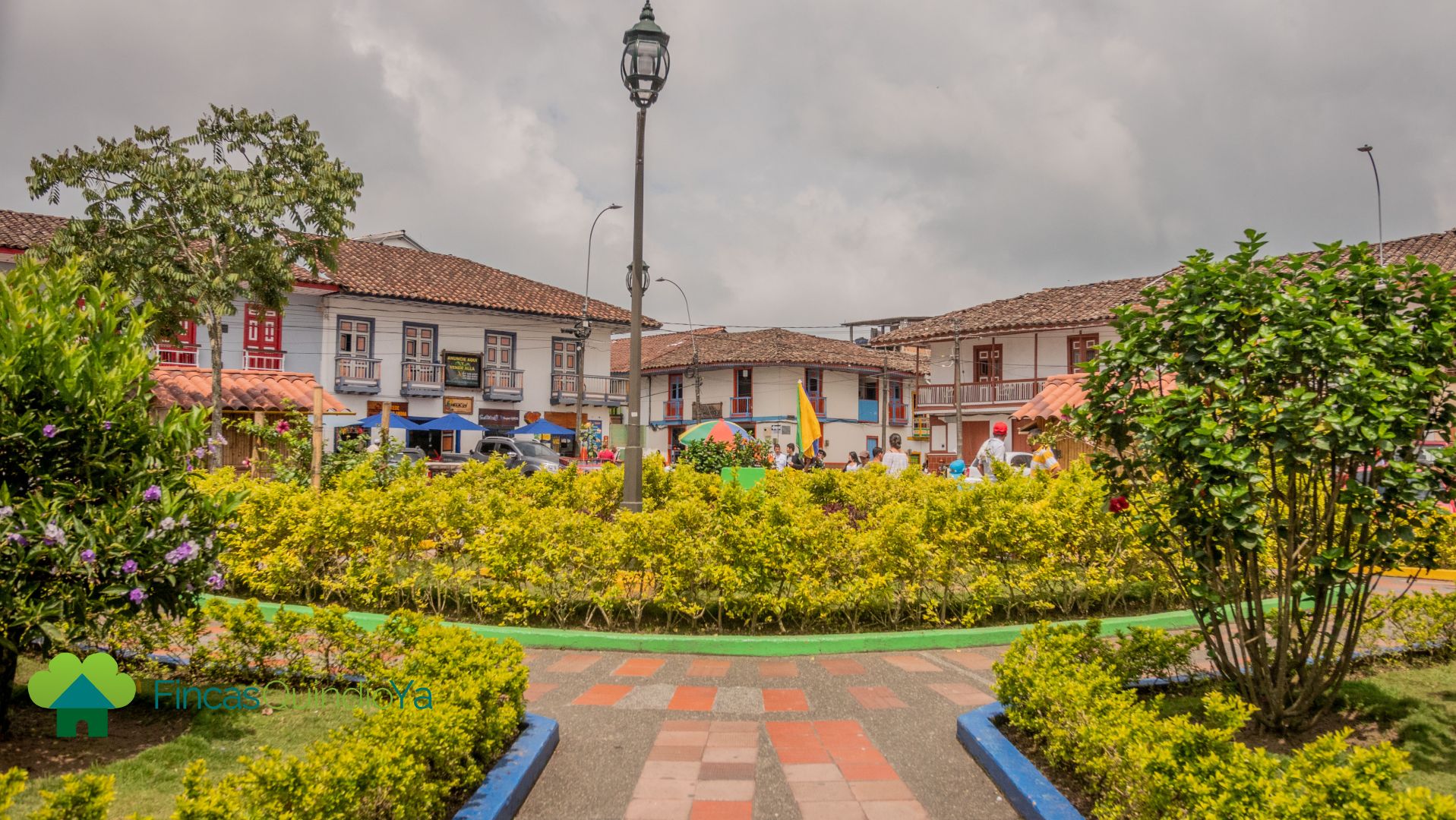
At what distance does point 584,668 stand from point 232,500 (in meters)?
2.68

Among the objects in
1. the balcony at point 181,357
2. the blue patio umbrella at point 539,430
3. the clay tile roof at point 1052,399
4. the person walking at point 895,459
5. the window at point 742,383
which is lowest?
the person walking at point 895,459

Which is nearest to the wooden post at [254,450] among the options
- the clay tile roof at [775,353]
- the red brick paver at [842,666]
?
the red brick paver at [842,666]

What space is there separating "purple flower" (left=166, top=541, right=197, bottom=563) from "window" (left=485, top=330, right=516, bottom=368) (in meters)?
33.0

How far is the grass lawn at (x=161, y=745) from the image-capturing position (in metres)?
3.39

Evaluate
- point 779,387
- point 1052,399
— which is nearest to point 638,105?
point 1052,399

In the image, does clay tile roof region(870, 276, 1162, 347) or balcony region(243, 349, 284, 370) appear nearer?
balcony region(243, 349, 284, 370)

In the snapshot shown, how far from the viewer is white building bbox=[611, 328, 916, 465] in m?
45.5

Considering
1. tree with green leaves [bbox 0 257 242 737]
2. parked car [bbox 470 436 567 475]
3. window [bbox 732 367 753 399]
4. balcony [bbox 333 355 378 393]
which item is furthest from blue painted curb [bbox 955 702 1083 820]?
window [bbox 732 367 753 399]

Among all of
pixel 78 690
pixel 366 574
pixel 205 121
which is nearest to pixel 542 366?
pixel 205 121

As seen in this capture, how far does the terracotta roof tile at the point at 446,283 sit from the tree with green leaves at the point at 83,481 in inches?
1118

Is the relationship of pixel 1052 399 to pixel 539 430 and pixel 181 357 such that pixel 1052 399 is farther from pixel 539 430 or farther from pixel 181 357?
pixel 181 357

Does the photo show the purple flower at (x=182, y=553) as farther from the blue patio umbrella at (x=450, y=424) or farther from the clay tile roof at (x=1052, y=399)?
the blue patio umbrella at (x=450, y=424)

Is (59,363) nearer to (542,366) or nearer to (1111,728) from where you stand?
(1111,728)

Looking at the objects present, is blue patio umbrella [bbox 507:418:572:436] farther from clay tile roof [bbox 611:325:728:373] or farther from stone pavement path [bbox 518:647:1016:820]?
stone pavement path [bbox 518:647:1016:820]
